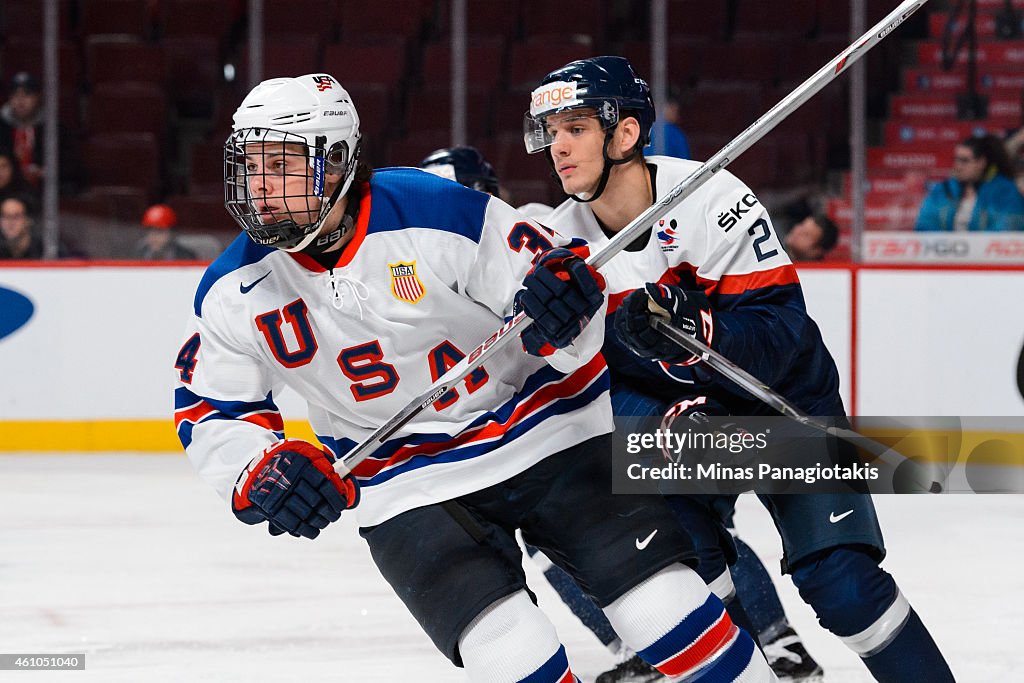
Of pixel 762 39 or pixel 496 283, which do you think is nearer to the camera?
pixel 496 283

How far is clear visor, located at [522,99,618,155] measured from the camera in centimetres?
232

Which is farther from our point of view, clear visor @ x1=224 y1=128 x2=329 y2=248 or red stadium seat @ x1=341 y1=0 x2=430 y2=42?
red stadium seat @ x1=341 y1=0 x2=430 y2=42

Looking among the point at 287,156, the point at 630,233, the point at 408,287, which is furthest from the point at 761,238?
the point at 287,156

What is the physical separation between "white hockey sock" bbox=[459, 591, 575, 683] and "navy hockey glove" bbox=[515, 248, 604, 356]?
322 millimetres

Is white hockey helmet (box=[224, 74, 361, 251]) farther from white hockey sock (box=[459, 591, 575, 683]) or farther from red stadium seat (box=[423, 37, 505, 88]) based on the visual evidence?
red stadium seat (box=[423, 37, 505, 88])

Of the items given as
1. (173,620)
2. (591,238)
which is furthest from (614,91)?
(173,620)

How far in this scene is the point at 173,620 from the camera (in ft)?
10.8

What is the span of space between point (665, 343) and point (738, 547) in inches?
34.1

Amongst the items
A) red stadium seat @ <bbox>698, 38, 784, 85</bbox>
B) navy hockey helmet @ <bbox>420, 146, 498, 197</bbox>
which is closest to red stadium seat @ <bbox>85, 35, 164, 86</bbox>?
red stadium seat @ <bbox>698, 38, 784, 85</bbox>

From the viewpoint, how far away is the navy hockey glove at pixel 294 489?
6.34 ft

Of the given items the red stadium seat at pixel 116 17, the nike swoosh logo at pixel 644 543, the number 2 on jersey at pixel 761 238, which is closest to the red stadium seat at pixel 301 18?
the red stadium seat at pixel 116 17

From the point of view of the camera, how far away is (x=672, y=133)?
509 cm

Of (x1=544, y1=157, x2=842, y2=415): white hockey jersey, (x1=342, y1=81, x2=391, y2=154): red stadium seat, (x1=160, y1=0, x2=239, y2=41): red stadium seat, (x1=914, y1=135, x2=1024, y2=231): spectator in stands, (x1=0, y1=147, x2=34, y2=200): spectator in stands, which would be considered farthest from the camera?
(x1=160, y1=0, x2=239, y2=41): red stadium seat

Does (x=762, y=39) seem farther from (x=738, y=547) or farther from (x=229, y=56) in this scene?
(x=738, y=547)
